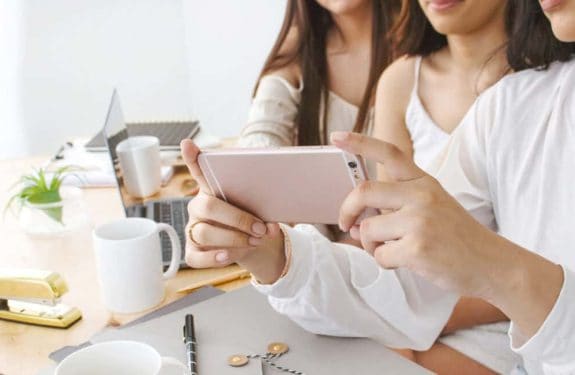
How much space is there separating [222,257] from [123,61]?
233 cm

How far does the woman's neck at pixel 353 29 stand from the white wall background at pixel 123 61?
1.43 meters

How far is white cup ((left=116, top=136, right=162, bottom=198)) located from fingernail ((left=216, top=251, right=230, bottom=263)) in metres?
0.56

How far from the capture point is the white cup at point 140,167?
1.48m

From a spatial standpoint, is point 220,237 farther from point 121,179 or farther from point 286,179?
point 121,179

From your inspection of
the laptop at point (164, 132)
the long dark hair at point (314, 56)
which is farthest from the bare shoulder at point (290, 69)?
the laptop at point (164, 132)

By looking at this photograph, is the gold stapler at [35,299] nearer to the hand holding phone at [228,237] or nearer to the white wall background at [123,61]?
the hand holding phone at [228,237]

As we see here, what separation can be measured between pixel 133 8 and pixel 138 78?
29 centimetres

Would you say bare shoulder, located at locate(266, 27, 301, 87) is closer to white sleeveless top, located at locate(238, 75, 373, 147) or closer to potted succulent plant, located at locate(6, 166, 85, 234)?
white sleeveless top, located at locate(238, 75, 373, 147)

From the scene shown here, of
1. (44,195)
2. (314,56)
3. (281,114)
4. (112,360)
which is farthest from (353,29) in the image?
(112,360)

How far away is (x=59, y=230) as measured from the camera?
53.3 inches

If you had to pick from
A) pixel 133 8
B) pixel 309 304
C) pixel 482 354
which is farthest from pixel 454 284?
pixel 133 8

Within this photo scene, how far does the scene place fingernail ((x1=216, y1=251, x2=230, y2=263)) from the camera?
96 centimetres

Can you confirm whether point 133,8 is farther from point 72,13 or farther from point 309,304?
point 309,304

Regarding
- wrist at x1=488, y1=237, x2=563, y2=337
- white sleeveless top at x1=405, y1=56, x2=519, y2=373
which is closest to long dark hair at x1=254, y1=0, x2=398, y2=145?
white sleeveless top at x1=405, y1=56, x2=519, y2=373
